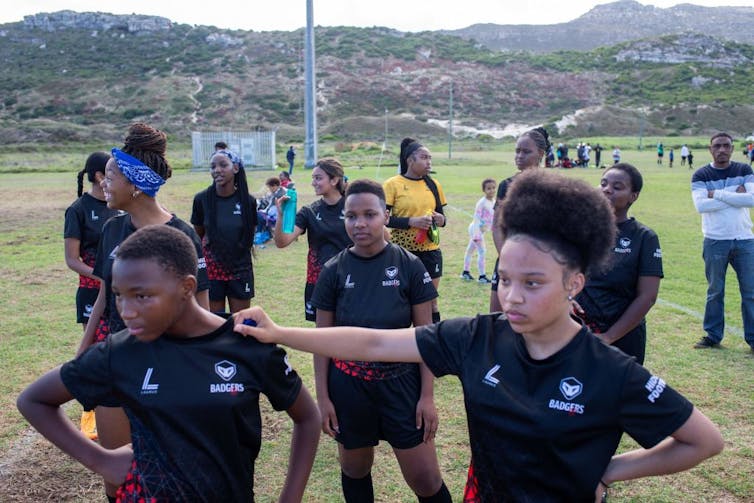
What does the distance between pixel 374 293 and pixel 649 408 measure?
183 cm

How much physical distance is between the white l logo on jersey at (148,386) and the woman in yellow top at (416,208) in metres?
4.19

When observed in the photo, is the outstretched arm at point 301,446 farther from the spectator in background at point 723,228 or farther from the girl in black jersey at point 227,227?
the spectator in background at point 723,228

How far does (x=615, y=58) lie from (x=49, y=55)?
311 feet

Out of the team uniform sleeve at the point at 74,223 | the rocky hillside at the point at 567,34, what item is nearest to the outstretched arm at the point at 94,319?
the team uniform sleeve at the point at 74,223

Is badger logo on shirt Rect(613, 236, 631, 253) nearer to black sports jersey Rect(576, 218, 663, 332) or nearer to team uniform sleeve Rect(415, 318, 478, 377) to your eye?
black sports jersey Rect(576, 218, 663, 332)

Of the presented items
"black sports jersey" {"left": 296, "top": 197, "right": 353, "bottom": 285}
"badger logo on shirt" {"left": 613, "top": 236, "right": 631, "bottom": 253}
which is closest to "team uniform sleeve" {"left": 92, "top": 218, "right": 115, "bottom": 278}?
"black sports jersey" {"left": 296, "top": 197, "right": 353, "bottom": 285}

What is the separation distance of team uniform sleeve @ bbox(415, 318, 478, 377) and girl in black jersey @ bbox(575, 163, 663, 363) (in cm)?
211

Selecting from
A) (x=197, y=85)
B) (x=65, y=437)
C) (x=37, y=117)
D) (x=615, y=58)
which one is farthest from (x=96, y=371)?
(x=615, y=58)

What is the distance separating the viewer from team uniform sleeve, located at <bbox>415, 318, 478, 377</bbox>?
241 cm

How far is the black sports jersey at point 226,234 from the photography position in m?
6.48

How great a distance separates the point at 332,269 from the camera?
12.4 ft

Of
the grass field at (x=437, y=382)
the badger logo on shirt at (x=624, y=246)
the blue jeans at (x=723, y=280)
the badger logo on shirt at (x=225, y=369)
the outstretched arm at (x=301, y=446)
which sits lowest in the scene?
the grass field at (x=437, y=382)

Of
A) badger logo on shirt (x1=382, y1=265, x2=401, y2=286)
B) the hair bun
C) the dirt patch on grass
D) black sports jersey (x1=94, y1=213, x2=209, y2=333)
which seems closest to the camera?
badger logo on shirt (x1=382, y1=265, x2=401, y2=286)

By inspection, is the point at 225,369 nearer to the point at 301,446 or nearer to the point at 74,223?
the point at 301,446
